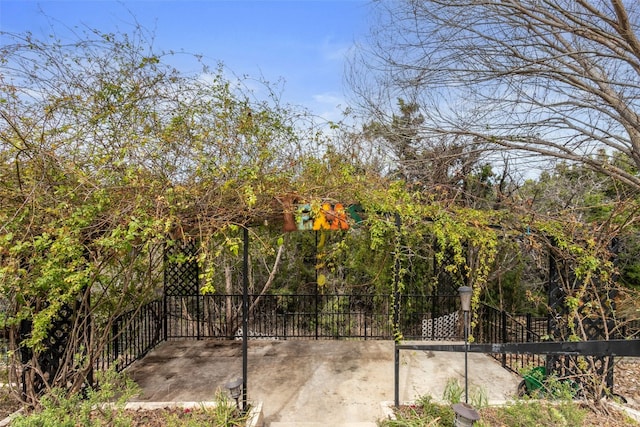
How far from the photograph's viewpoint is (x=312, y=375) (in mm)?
4473

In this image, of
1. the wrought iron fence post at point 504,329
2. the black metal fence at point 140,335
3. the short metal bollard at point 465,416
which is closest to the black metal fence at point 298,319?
the black metal fence at point 140,335

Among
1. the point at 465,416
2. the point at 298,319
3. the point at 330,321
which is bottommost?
the point at 330,321

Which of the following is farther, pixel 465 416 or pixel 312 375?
pixel 312 375

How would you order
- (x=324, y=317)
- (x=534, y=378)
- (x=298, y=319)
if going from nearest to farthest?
(x=534, y=378) < (x=298, y=319) < (x=324, y=317)

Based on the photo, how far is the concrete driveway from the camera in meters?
3.65

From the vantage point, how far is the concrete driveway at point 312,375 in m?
3.65

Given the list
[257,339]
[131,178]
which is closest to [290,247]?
[257,339]

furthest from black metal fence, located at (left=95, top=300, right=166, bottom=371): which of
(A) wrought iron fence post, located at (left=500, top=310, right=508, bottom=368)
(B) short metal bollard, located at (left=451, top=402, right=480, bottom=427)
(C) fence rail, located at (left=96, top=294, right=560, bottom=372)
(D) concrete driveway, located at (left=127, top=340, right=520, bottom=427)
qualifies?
(A) wrought iron fence post, located at (left=500, top=310, right=508, bottom=368)

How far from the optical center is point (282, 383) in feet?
13.9

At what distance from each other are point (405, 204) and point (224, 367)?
11.8ft

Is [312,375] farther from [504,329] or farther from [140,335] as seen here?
[504,329]

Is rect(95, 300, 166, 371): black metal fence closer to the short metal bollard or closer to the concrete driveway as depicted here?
the concrete driveway

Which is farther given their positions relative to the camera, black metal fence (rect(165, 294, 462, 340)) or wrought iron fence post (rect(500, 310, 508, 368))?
black metal fence (rect(165, 294, 462, 340))

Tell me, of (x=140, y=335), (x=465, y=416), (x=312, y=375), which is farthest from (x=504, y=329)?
(x=140, y=335)
